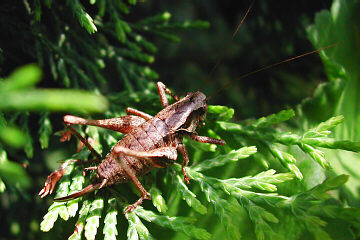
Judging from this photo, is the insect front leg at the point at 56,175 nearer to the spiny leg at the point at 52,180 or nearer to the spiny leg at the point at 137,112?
the spiny leg at the point at 52,180

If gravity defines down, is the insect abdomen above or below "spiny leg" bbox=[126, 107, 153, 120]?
below

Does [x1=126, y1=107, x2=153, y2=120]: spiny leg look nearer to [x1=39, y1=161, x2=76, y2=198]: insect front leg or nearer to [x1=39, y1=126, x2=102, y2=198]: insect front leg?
[x1=39, y1=126, x2=102, y2=198]: insect front leg

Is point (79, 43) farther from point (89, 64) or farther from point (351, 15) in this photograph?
point (351, 15)

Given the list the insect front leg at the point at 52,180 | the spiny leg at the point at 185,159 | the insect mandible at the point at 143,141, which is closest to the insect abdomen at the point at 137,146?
the insect mandible at the point at 143,141

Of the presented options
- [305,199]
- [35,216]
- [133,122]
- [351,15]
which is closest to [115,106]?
[133,122]

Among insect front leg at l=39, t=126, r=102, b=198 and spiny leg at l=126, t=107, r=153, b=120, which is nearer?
insect front leg at l=39, t=126, r=102, b=198

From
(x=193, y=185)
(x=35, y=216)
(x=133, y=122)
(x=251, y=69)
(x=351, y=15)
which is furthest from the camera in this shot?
(x=251, y=69)

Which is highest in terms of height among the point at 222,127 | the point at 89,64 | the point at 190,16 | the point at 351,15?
the point at 190,16

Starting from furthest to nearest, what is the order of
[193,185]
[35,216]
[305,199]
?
[35,216] < [193,185] < [305,199]

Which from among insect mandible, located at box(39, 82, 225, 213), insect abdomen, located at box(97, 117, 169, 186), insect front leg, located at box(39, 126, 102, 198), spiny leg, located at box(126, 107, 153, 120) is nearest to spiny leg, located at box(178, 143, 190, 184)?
insect mandible, located at box(39, 82, 225, 213)
